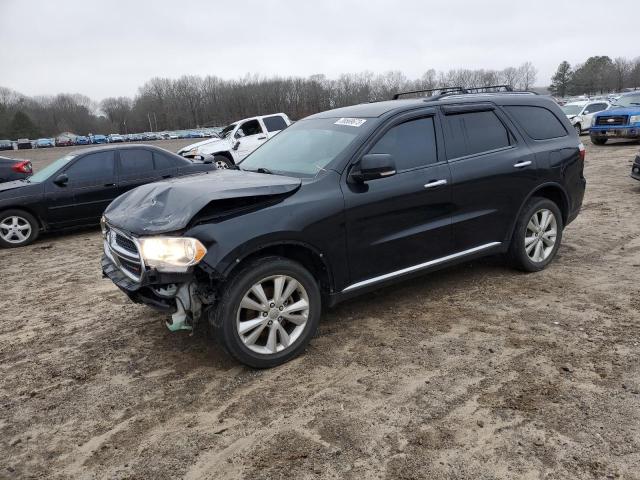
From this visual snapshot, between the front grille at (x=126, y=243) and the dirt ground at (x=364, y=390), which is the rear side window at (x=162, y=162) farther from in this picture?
the front grille at (x=126, y=243)

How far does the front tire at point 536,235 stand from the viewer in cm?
518

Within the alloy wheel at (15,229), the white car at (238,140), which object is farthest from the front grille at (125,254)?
the white car at (238,140)

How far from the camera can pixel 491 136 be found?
196 inches

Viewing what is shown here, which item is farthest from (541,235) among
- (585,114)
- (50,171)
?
(585,114)

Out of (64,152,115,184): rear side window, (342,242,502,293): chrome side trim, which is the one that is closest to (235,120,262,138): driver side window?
(64,152,115,184): rear side window

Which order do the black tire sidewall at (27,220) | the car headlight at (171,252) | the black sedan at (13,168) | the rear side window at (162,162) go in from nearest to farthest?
the car headlight at (171,252), the black tire sidewall at (27,220), the rear side window at (162,162), the black sedan at (13,168)

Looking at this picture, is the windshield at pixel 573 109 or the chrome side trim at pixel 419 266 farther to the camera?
the windshield at pixel 573 109

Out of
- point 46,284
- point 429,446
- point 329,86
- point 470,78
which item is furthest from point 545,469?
A: point 329,86

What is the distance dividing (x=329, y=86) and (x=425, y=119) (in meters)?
120

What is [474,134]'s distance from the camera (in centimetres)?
486

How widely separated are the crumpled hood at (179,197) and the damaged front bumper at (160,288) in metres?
0.17

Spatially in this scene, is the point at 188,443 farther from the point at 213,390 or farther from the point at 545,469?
the point at 545,469

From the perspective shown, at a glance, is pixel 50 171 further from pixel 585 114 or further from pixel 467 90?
pixel 585 114

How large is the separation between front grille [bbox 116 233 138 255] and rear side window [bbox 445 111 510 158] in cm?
282
